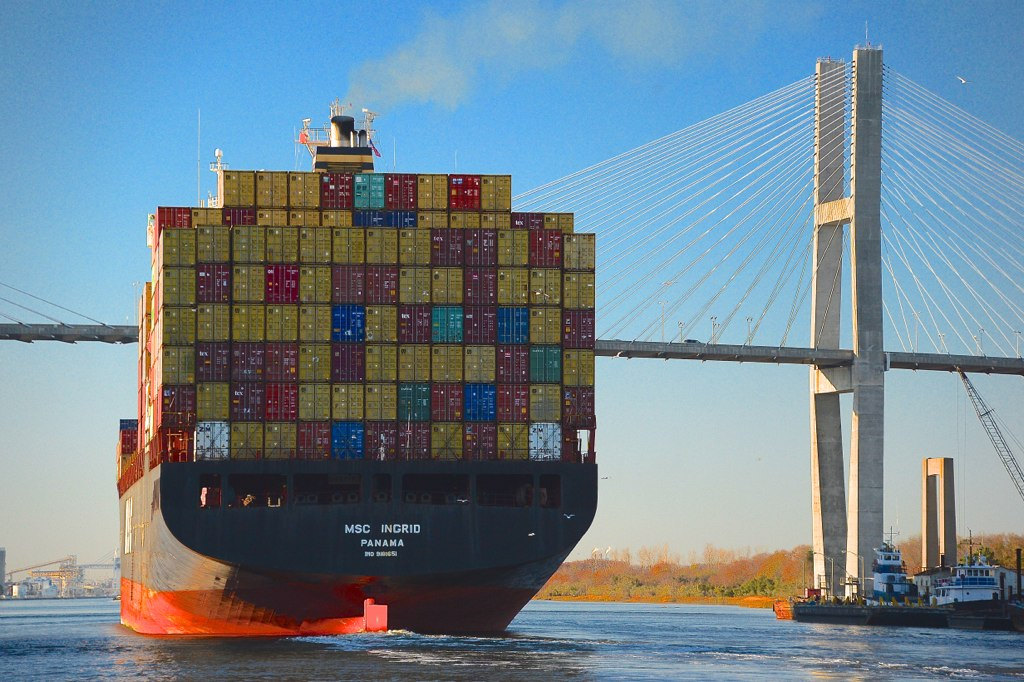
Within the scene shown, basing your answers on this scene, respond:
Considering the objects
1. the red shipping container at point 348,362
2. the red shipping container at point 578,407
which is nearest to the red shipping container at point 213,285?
the red shipping container at point 348,362

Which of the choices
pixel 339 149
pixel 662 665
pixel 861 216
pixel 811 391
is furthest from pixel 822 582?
pixel 662 665

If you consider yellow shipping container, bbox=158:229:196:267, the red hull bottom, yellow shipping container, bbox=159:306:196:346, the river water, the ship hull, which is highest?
yellow shipping container, bbox=158:229:196:267

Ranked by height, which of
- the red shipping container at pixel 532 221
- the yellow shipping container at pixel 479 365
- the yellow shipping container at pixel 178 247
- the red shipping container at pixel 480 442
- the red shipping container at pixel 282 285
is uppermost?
the red shipping container at pixel 532 221

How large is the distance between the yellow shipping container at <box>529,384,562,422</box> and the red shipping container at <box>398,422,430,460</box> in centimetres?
406

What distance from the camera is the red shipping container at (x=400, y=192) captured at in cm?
6325

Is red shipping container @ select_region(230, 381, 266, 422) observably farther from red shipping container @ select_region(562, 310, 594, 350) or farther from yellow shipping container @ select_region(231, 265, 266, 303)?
red shipping container @ select_region(562, 310, 594, 350)

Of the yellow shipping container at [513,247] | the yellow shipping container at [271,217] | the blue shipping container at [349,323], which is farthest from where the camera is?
the yellow shipping container at [271,217]

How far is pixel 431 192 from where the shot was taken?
63438 millimetres

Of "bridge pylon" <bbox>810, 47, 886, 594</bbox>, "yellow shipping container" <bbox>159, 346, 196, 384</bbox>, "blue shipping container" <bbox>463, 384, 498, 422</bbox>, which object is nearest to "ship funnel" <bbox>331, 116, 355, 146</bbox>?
"yellow shipping container" <bbox>159, 346, 196, 384</bbox>

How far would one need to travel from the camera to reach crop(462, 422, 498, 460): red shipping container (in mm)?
58312

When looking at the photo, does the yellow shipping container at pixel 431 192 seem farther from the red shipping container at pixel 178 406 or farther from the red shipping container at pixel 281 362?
the red shipping container at pixel 178 406

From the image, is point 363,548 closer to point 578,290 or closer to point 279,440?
point 279,440

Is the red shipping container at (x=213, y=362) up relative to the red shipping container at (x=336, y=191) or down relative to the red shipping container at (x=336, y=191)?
down

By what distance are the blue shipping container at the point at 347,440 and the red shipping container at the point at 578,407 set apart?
7731mm
